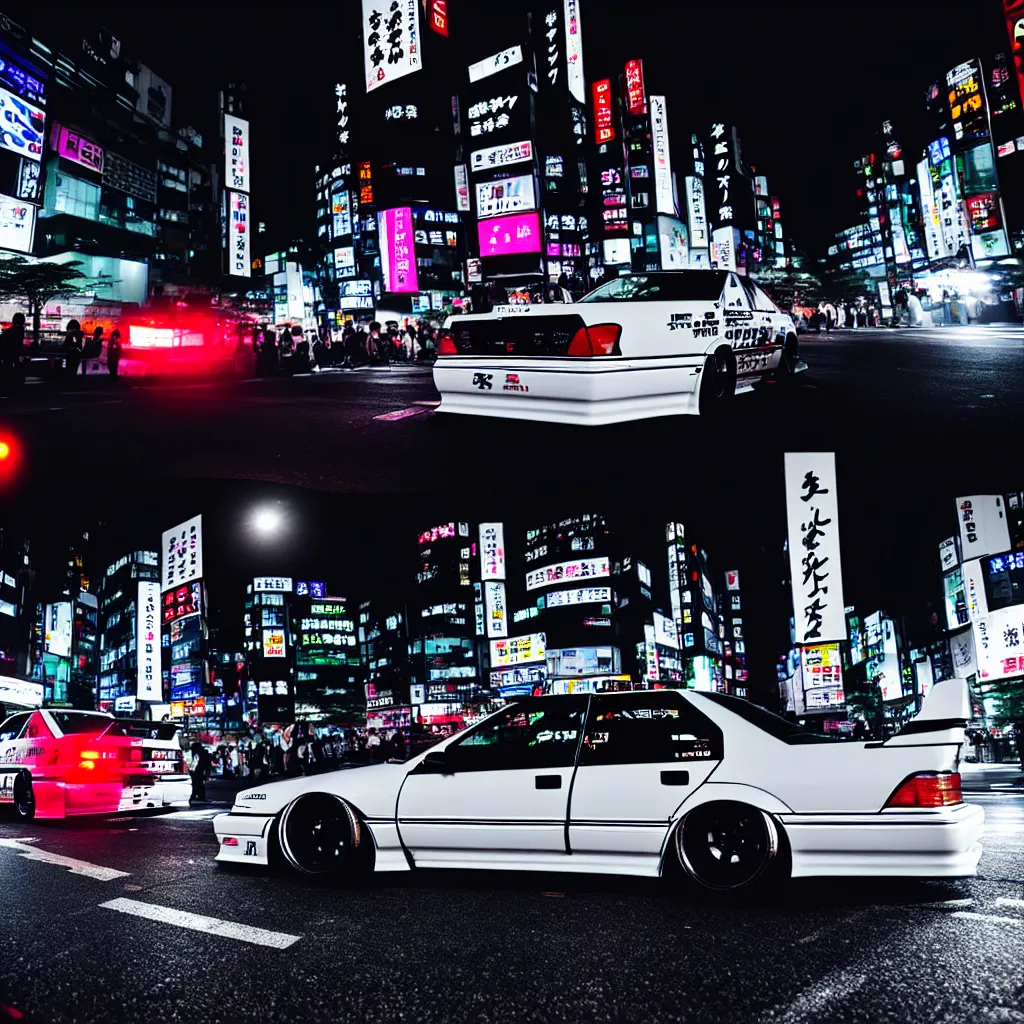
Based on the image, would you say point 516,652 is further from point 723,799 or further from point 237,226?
point 723,799

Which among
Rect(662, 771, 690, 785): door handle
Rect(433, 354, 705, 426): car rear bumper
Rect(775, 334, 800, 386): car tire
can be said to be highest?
Rect(775, 334, 800, 386): car tire

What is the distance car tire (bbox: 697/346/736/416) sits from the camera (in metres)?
6.98

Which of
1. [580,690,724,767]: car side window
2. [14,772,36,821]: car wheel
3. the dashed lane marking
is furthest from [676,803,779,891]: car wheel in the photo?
[14,772,36,821]: car wheel

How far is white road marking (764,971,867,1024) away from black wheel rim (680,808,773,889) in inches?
58.2

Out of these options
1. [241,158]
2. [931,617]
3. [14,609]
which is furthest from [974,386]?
[14,609]

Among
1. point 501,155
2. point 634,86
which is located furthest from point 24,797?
point 634,86

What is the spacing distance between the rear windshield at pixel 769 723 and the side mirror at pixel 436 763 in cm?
159

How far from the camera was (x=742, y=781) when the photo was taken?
4180mm

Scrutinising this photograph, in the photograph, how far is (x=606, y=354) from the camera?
6.43 m

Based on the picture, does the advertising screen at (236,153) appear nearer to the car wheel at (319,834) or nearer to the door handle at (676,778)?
the car wheel at (319,834)

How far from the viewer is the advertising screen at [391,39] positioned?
1098cm

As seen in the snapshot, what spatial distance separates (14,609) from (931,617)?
69067 mm

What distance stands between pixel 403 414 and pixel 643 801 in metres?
4.85

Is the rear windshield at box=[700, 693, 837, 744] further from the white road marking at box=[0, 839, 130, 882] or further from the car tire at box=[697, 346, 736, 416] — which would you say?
the white road marking at box=[0, 839, 130, 882]
